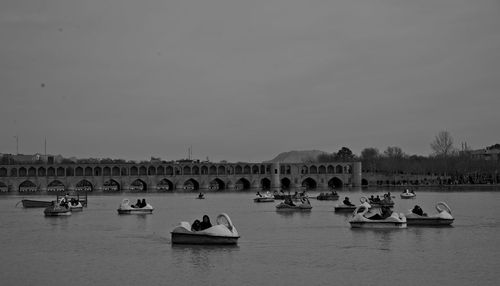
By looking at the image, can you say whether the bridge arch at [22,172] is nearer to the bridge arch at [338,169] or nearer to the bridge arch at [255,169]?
the bridge arch at [255,169]

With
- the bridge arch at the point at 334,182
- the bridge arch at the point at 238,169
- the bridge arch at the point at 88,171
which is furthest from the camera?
the bridge arch at the point at 334,182

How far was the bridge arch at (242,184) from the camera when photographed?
16932 centimetres

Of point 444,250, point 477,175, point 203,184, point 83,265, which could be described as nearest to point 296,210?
point 444,250

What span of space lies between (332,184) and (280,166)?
49.6ft

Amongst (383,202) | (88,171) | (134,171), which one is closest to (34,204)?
(383,202)

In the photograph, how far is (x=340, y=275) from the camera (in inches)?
950

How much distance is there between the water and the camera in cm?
2378

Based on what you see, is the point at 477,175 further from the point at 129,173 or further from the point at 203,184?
the point at 129,173

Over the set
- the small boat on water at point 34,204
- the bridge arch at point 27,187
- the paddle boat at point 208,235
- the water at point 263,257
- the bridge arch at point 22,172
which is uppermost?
the bridge arch at point 22,172

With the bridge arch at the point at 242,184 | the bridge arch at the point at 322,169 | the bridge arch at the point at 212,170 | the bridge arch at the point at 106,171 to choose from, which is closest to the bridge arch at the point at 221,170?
the bridge arch at the point at 212,170

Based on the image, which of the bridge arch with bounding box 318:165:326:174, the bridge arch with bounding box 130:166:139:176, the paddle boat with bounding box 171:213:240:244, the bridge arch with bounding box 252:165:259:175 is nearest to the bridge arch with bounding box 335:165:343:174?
the bridge arch with bounding box 318:165:326:174

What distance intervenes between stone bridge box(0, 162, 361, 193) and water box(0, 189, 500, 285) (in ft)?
378

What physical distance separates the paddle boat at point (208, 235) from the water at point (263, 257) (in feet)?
1.83

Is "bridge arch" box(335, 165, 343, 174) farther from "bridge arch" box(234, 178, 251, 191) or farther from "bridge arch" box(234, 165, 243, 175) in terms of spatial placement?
"bridge arch" box(234, 165, 243, 175)
